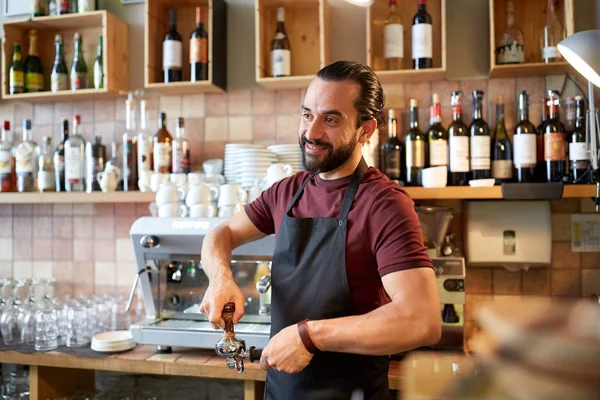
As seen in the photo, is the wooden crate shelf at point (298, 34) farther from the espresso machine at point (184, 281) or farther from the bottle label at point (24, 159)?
the bottle label at point (24, 159)

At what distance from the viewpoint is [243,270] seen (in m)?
2.19

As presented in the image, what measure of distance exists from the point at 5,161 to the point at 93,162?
1.62ft

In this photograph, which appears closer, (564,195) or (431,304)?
(431,304)

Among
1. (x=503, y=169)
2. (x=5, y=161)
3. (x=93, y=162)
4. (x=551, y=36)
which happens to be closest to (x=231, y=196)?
(x=93, y=162)

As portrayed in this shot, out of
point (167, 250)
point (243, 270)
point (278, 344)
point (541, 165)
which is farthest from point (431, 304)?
point (541, 165)

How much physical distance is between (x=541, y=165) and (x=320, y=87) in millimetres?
1264

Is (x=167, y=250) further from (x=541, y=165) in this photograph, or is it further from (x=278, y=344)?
(x=541, y=165)

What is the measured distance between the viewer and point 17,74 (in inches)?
111

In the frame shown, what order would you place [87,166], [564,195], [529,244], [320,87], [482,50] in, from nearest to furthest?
[320,87], [564,195], [529,244], [482,50], [87,166]

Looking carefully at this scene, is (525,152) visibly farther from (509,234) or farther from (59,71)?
(59,71)

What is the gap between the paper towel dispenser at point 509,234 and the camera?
7.66 ft

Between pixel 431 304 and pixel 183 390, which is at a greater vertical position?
pixel 431 304

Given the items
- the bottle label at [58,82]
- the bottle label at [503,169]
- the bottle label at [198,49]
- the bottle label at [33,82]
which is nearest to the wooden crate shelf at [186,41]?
the bottle label at [198,49]

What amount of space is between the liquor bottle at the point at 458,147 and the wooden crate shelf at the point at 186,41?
1.09 metres
